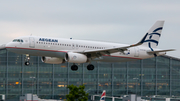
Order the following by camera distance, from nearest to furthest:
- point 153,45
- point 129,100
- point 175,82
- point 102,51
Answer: point 102,51 → point 153,45 → point 129,100 → point 175,82

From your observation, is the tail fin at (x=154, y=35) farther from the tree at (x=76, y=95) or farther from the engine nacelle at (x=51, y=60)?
the tree at (x=76, y=95)

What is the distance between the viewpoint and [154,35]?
7869 centimetres

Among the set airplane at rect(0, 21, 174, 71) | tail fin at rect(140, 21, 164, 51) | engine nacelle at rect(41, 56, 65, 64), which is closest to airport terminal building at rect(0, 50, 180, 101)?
tail fin at rect(140, 21, 164, 51)

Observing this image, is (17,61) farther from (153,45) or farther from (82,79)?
(153,45)

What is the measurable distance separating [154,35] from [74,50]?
1961 cm

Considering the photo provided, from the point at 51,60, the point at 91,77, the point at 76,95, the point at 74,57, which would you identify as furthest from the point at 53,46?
the point at 91,77

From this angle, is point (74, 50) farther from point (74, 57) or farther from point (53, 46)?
point (53, 46)

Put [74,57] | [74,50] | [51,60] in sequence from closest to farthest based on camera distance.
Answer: [74,57]
[74,50]
[51,60]

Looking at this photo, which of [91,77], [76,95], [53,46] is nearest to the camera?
[53,46]

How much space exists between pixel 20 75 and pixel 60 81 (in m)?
10.7

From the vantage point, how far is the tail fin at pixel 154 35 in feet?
253

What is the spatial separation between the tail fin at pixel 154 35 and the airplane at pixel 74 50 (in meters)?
1.89

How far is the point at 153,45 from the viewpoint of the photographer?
77.2m

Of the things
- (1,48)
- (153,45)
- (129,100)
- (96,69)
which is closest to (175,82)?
(96,69)
